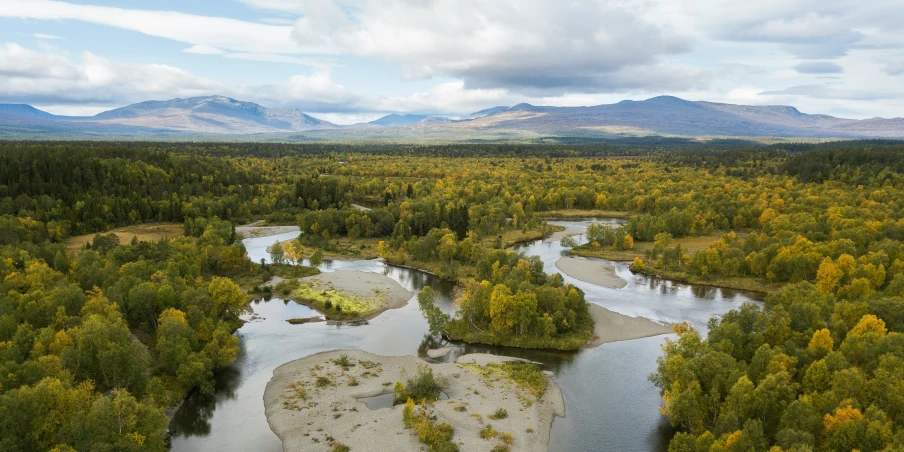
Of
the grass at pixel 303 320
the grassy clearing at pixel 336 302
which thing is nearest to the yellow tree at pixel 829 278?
the grassy clearing at pixel 336 302

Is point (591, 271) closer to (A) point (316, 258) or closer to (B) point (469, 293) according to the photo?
(B) point (469, 293)

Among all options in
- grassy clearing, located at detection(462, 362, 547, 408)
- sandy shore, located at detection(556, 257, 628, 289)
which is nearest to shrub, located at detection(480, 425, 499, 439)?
grassy clearing, located at detection(462, 362, 547, 408)

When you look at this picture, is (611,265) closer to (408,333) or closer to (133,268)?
(408,333)

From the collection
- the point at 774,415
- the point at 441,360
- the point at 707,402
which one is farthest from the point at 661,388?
the point at 441,360

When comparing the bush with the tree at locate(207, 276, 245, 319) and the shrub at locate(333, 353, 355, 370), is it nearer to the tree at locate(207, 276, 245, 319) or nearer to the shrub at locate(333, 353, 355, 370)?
the shrub at locate(333, 353, 355, 370)

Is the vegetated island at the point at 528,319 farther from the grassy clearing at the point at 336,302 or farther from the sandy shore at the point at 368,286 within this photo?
the sandy shore at the point at 368,286
